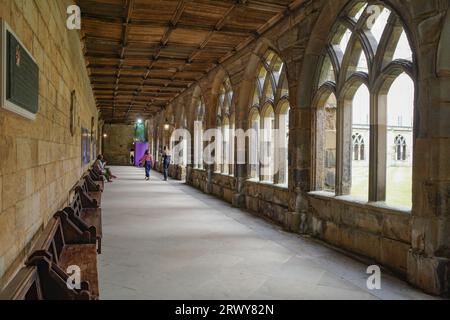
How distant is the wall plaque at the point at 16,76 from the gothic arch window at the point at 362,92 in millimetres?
2998

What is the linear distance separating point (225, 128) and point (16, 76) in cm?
777

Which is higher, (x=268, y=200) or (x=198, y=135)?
(x=198, y=135)

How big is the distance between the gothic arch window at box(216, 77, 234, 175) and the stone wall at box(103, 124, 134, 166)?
19.9 meters

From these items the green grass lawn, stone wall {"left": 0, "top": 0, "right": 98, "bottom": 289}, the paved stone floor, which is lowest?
the paved stone floor

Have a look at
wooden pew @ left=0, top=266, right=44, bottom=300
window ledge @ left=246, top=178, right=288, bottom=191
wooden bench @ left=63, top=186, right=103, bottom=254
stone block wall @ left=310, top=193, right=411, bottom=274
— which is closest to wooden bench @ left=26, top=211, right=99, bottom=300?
wooden pew @ left=0, top=266, right=44, bottom=300

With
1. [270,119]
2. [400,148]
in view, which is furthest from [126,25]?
[400,148]

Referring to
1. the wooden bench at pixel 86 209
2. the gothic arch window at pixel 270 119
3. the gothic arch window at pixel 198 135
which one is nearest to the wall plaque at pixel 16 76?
the wooden bench at pixel 86 209

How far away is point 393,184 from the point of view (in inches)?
193

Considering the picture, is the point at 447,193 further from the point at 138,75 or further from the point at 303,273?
the point at 138,75

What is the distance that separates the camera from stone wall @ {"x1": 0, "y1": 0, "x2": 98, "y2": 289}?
164cm

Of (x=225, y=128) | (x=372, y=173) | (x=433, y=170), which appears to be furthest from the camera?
(x=225, y=128)

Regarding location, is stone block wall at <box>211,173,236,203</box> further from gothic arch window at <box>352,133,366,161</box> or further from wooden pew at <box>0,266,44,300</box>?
wooden pew at <box>0,266,44,300</box>

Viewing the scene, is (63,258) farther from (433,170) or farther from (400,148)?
(400,148)

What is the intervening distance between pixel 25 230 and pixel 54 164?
1.15m
